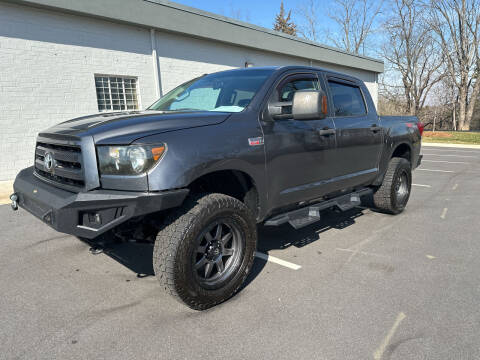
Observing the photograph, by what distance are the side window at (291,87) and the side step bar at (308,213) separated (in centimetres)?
103

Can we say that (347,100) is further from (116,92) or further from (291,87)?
Answer: (116,92)

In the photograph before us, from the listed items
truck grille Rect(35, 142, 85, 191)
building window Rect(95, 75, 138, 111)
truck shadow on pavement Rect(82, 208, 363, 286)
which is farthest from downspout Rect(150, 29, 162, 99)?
truck grille Rect(35, 142, 85, 191)

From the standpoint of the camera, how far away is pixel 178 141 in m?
2.47

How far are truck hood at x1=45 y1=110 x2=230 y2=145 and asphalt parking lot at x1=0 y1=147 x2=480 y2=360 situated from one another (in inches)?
53.9

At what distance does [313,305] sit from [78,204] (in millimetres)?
1927

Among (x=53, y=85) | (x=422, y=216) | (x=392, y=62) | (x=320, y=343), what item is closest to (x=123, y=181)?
(x=320, y=343)

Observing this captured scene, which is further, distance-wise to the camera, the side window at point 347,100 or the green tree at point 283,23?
the green tree at point 283,23

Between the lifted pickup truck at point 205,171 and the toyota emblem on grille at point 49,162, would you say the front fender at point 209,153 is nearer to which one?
the lifted pickup truck at point 205,171

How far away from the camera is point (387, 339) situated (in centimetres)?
235

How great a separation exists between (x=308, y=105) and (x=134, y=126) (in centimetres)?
146

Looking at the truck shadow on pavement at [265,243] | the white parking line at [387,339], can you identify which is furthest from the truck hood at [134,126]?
the white parking line at [387,339]

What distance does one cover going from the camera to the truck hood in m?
2.40

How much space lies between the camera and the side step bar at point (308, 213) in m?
3.40

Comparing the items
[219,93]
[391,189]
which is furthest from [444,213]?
[219,93]
